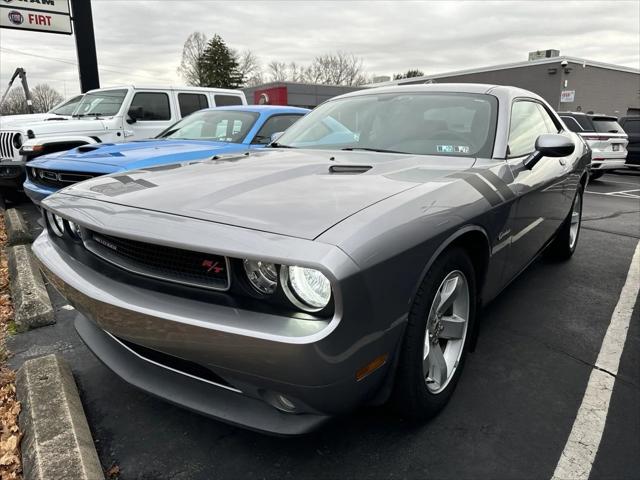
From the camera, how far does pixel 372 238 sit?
1572mm

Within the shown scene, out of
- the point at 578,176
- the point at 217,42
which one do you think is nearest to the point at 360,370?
the point at 578,176

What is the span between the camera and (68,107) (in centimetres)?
845

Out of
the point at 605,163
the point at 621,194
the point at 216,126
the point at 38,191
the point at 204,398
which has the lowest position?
the point at 621,194

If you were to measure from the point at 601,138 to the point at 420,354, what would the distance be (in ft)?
37.9

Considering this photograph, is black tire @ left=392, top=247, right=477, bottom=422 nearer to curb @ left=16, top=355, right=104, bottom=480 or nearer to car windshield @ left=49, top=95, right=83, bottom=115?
curb @ left=16, top=355, right=104, bottom=480

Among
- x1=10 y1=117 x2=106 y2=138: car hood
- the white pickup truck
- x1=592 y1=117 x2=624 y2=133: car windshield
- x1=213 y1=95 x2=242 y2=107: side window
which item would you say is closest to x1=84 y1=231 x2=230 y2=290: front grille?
the white pickup truck

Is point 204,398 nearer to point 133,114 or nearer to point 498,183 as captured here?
point 498,183

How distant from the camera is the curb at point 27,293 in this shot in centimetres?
324

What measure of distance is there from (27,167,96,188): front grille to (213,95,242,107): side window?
12.7ft

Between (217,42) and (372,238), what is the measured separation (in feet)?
200

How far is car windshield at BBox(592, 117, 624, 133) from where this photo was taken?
1152 cm

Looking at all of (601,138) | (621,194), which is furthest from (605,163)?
(621,194)

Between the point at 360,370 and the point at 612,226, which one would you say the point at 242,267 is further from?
the point at 612,226

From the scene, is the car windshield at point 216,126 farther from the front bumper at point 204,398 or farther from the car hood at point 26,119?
the front bumper at point 204,398
